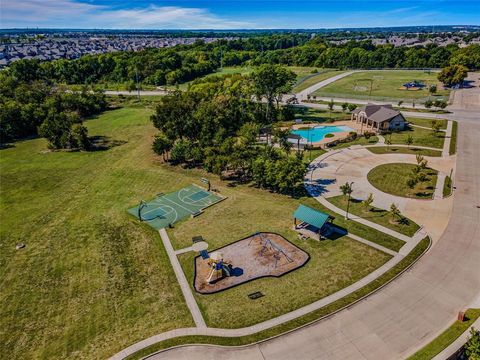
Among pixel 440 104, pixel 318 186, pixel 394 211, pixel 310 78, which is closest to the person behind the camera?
pixel 394 211

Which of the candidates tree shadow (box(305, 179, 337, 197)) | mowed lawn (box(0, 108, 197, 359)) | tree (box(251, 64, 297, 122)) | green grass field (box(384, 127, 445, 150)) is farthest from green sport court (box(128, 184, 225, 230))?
green grass field (box(384, 127, 445, 150))

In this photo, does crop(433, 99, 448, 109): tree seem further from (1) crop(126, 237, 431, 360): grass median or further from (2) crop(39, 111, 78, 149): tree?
(2) crop(39, 111, 78, 149): tree

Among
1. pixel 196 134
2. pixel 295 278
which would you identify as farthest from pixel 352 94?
pixel 295 278

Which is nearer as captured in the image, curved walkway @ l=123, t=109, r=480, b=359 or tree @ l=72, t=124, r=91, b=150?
curved walkway @ l=123, t=109, r=480, b=359

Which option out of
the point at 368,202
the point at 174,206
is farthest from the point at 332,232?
the point at 174,206

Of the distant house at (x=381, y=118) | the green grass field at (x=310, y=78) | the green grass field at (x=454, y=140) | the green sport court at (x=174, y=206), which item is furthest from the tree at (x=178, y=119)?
the green grass field at (x=310, y=78)

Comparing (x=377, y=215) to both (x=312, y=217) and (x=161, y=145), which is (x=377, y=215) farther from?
(x=161, y=145)

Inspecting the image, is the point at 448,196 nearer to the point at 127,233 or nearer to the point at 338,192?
the point at 338,192

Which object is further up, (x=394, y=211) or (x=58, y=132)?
(x=58, y=132)
